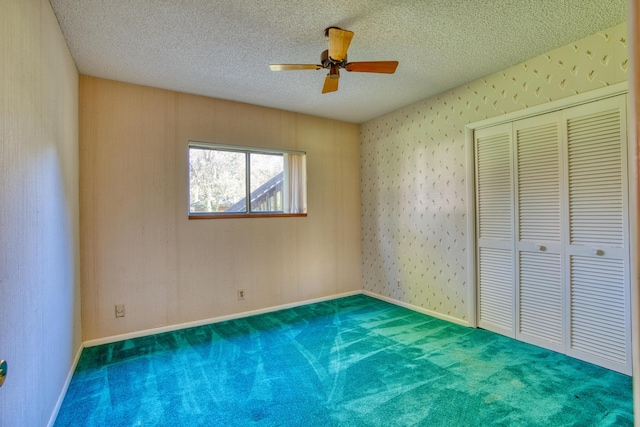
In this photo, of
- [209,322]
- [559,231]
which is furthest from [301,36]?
[209,322]

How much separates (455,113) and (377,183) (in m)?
1.45

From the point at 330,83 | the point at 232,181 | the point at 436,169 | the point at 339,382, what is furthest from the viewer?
the point at 232,181

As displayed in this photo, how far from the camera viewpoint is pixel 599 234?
258cm

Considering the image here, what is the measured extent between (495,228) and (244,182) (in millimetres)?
2831

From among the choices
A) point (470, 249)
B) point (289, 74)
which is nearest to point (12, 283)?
point (289, 74)

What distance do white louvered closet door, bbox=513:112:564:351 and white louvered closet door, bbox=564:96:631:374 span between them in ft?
0.29

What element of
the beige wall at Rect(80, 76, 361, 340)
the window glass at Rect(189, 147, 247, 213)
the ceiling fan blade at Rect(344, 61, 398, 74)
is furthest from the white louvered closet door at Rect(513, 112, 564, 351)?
the window glass at Rect(189, 147, 247, 213)

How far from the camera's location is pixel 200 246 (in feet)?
12.1

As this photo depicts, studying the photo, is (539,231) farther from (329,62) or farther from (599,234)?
(329,62)

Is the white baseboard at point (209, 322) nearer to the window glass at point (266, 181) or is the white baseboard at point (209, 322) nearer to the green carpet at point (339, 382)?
the green carpet at point (339, 382)

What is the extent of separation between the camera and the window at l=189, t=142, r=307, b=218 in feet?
12.3

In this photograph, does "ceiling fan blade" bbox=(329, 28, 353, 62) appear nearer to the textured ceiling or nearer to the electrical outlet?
the textured ceiling

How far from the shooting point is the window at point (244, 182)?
147 inches

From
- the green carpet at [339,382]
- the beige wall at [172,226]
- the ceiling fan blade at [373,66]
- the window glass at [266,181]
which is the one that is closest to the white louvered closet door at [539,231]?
the green carpet at [339,382]
